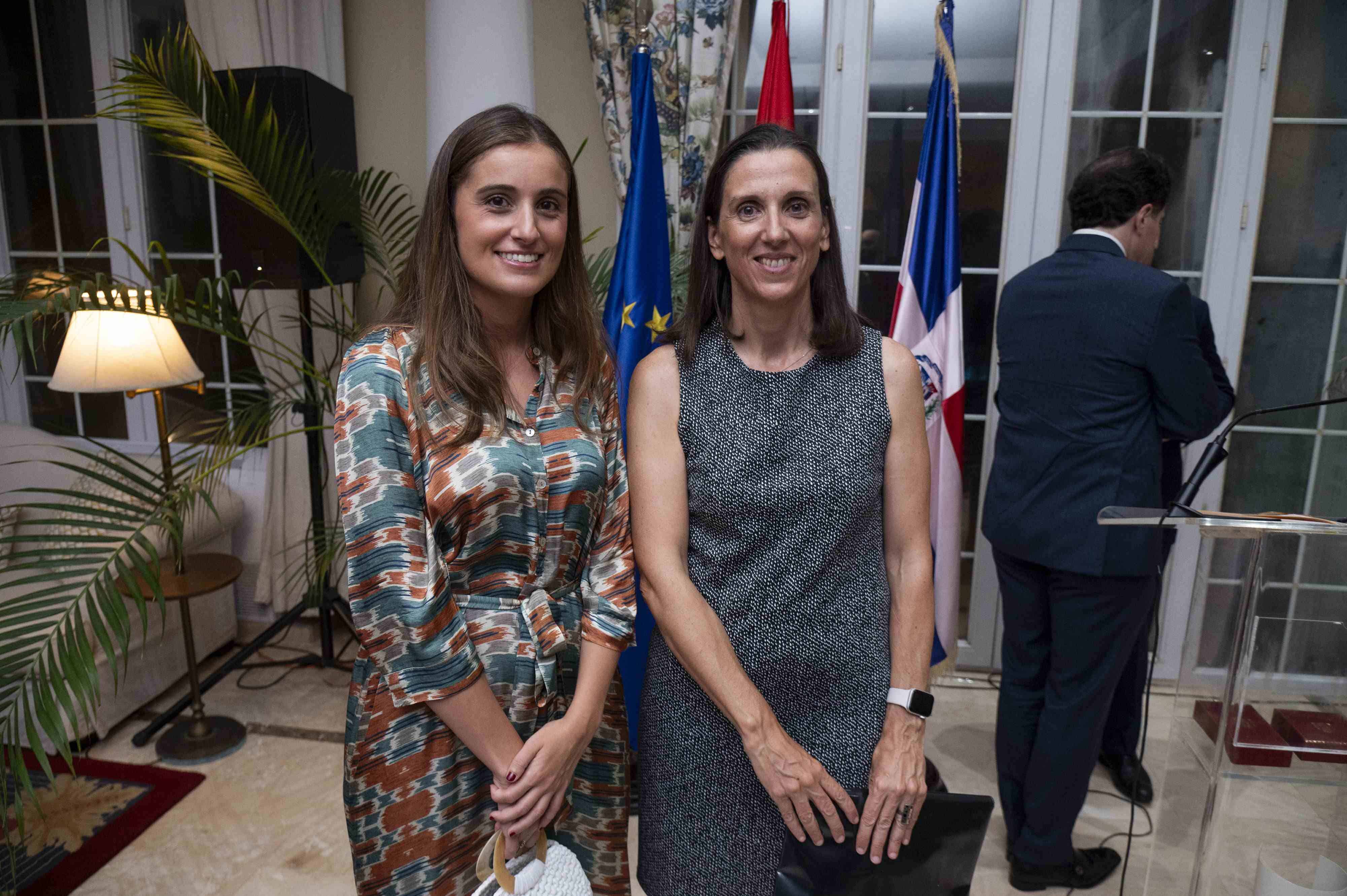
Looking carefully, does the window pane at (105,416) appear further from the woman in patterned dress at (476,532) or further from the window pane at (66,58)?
the woman in patterned dress at (476,532)

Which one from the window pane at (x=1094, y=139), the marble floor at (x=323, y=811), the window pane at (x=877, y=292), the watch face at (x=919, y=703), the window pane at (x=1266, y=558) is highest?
the window pane at (x=1094, y=139)

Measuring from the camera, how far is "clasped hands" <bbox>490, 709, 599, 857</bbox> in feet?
3.74

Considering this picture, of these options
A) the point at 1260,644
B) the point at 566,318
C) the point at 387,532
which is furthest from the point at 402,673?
the point at 1260,644

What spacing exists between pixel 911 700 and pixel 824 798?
7.2 inches

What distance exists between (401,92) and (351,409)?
264 centimetres

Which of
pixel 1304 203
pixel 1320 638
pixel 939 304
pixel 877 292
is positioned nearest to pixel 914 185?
pixel 877 292

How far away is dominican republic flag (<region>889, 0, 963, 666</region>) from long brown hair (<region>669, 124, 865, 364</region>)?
1.32 metres

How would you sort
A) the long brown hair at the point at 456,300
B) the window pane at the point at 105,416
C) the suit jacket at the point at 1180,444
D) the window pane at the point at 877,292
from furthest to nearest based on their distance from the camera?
the window pane at the point at 105,416 < the window pane at the point at 877,292 < the suit jacket at the point at 1180,444 < the long brown hair at the point at 456,300

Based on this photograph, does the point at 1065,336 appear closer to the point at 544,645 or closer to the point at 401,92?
the point at 544,645

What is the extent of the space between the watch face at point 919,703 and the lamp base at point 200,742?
2.35m

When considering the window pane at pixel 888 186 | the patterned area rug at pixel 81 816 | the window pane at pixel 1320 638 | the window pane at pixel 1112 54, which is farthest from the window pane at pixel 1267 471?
the patterned area rug at pixel 81 816

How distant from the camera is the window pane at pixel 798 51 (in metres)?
3.10

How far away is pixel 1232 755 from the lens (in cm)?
129

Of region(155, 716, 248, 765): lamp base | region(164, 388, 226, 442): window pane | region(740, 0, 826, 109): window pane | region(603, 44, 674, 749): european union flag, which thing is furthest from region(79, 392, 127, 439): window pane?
region(740, 0, 826, 109): window pane
